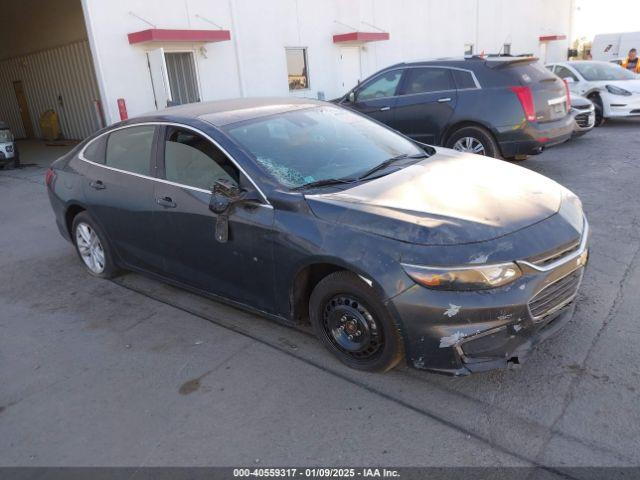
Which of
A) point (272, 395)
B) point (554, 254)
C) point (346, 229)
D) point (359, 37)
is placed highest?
point (359, 37)

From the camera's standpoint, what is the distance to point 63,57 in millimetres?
15703

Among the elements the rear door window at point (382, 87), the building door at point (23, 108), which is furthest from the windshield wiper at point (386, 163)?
the building door at point (23, 108)

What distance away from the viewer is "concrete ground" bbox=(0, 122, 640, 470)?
260 centimetres

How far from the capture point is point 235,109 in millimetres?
4066

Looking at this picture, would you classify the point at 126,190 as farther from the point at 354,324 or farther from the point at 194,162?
the point at 354,324

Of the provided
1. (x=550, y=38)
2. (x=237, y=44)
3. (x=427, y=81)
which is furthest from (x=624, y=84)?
(x=550, y=38)

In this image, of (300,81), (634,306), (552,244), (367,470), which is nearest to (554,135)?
(634,306)

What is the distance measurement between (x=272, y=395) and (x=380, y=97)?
21.3 feet

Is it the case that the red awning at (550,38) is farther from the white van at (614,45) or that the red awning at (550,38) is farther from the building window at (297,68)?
the building window at (297,68)

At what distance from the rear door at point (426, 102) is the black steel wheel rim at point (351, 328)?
5343mm

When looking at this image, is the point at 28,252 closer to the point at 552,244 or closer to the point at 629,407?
the point at 552,244

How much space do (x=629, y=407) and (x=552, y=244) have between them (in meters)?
0.93

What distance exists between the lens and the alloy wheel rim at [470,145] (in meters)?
7.56

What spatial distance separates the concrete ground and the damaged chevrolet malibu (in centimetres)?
27
